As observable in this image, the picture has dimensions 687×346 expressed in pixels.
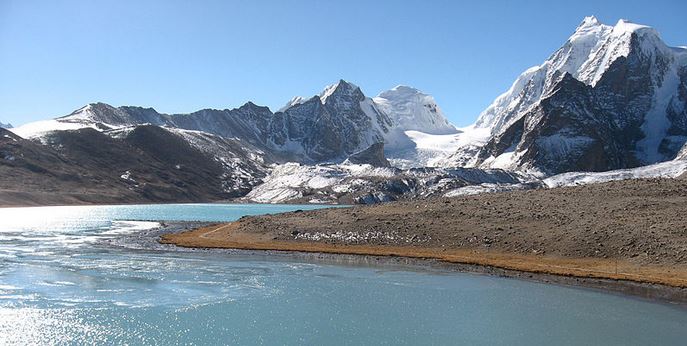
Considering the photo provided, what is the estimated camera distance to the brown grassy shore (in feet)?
227

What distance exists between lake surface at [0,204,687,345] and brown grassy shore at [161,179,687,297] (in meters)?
12.3

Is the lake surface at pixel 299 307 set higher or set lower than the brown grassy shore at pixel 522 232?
lower

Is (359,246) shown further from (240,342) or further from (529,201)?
(240,342)

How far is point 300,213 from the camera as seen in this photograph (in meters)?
118

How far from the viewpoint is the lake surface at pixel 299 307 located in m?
39.8

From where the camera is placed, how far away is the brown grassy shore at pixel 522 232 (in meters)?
69.2

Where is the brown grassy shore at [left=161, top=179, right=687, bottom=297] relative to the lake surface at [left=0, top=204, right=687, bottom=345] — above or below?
above

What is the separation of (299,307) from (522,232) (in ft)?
151

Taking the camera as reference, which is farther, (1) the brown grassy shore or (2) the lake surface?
(1) the brown grassy shore

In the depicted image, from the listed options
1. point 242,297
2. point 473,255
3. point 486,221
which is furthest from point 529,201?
point 242,297

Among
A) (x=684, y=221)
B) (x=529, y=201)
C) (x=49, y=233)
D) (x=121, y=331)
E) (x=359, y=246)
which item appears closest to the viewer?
(x=121, y=331)

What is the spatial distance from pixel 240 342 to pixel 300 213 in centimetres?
8063

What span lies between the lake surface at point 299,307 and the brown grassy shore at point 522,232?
12.3 meters

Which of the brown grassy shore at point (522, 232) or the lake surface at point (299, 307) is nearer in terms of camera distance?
the lake surface at point (299, 307)
